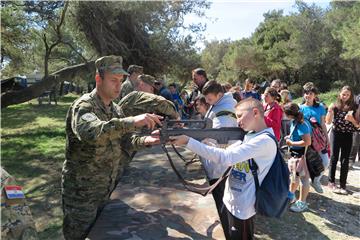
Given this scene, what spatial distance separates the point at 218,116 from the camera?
3.52 m

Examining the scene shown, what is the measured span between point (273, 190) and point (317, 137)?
3113 millimetres

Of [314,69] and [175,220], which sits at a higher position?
[314,69]

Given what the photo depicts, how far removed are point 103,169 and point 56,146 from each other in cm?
770

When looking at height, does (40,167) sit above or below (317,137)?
below

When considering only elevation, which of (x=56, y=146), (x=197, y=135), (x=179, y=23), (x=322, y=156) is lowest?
(x=56, y=146)

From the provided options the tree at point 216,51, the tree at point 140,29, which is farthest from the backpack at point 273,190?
the tree at point 216,51

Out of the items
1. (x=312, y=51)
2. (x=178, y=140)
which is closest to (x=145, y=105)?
(x=178, y=140)

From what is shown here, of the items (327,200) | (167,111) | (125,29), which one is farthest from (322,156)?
(125,29)

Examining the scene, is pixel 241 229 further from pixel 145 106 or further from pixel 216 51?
pixel 216 51

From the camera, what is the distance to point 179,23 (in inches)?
647

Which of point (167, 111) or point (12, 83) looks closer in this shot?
point (167, 111)

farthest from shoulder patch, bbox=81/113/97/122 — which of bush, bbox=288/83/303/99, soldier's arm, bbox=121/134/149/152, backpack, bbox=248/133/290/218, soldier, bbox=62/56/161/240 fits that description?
bush, bbox=288/83/303/99

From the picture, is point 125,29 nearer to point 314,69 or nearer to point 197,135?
point 197,135

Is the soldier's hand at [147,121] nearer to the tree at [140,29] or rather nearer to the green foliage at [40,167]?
the green foliage at [40,167]
